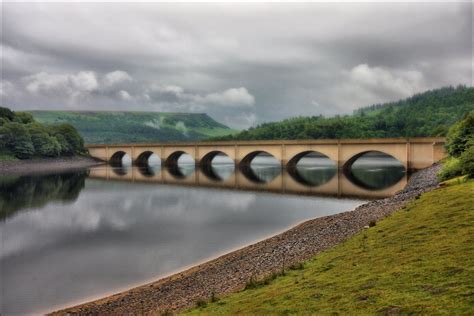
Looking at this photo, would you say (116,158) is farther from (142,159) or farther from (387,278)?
(387,278)

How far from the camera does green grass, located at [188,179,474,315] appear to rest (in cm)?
889

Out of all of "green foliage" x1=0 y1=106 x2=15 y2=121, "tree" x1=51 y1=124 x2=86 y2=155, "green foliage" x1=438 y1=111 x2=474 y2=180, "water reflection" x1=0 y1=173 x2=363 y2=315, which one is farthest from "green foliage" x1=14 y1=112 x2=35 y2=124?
"green foliage" x1=438 y1=111 x2=474 y2=180

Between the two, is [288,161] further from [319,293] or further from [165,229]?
[319,293]

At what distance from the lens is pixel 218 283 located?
667 inches

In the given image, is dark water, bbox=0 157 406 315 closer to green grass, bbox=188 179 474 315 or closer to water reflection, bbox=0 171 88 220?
water reflection, bbox=0 171 88 220

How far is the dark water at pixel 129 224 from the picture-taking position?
2066 cm

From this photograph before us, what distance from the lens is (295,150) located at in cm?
8000

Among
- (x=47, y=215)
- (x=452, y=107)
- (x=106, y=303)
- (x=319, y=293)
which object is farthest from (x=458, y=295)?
(x=452, y=107)

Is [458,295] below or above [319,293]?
above

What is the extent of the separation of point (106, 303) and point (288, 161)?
218 ft

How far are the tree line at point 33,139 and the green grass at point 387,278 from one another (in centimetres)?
9484

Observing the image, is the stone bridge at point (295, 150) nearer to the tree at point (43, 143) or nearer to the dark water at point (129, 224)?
the dark water at point (129, 224)

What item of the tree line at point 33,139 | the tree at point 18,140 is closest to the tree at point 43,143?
the tree line at point 33,139

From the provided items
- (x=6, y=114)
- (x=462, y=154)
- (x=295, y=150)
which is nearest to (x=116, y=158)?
(x=6, y=114)
